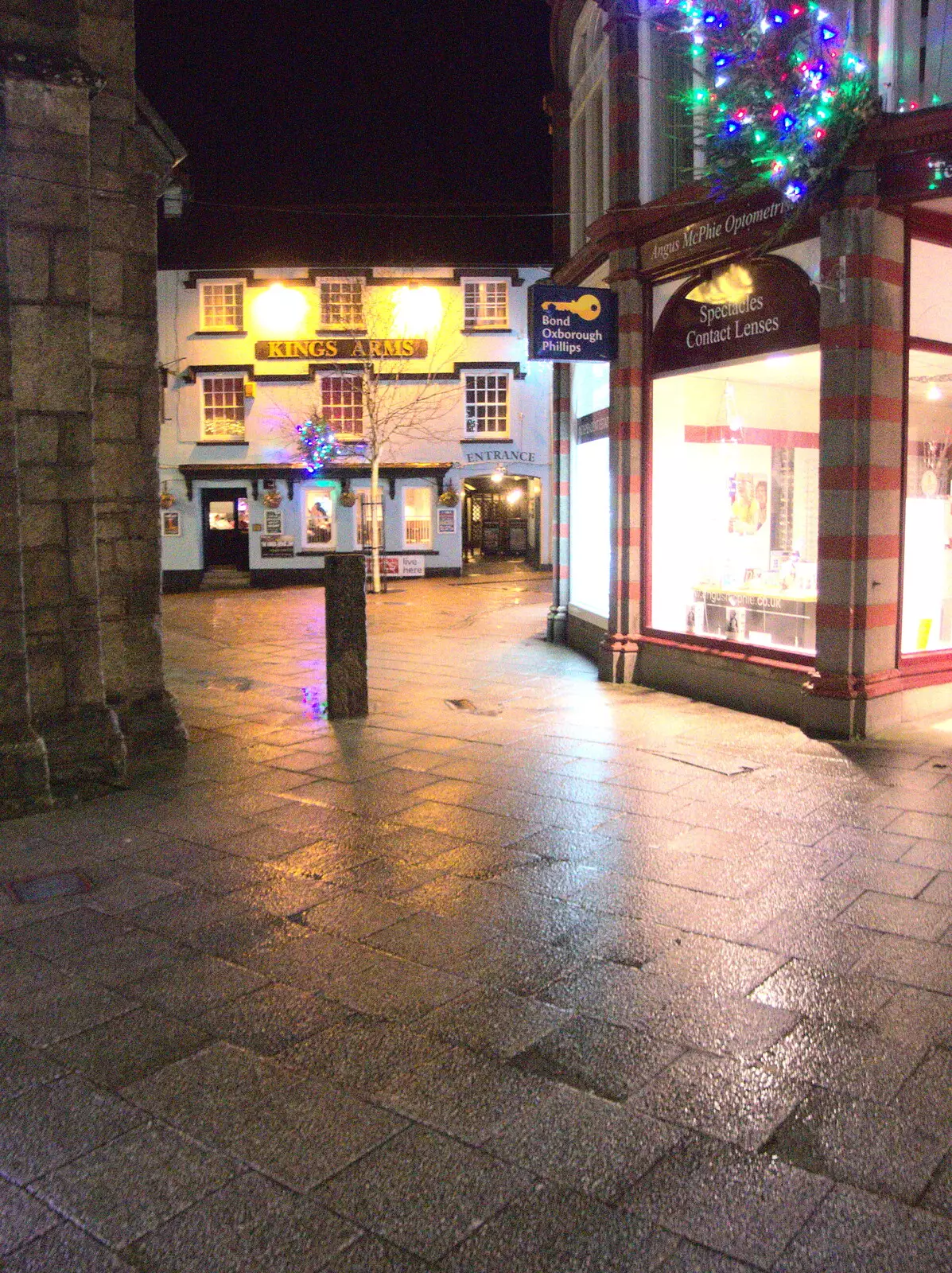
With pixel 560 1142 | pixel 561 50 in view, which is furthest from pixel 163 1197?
pixel 561 50

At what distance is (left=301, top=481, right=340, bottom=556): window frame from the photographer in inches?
1283

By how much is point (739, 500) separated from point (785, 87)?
12.8 ft

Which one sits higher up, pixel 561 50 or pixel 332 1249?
pixel 561 50

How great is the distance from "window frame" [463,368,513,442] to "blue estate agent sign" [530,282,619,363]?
21896 millimetres

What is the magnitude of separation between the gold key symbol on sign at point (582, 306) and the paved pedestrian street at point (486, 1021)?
17.2ft

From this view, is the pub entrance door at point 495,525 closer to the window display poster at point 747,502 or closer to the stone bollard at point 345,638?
the window display poster at point 747,502

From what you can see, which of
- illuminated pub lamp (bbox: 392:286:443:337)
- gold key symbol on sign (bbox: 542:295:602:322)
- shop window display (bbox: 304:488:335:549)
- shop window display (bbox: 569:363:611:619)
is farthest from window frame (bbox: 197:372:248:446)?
gold key symbol on sign (bbox: 542:295:602:322)

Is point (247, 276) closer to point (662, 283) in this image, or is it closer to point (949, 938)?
point (662, 283)

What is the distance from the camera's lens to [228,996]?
4.07 metres

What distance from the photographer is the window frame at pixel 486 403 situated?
32.6 meters

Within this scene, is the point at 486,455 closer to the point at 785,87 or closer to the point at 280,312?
the point at 280,312

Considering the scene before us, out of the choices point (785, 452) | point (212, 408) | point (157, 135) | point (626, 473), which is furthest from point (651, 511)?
point (212, 408)

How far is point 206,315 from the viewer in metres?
32.2

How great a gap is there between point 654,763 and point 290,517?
26101 mm
